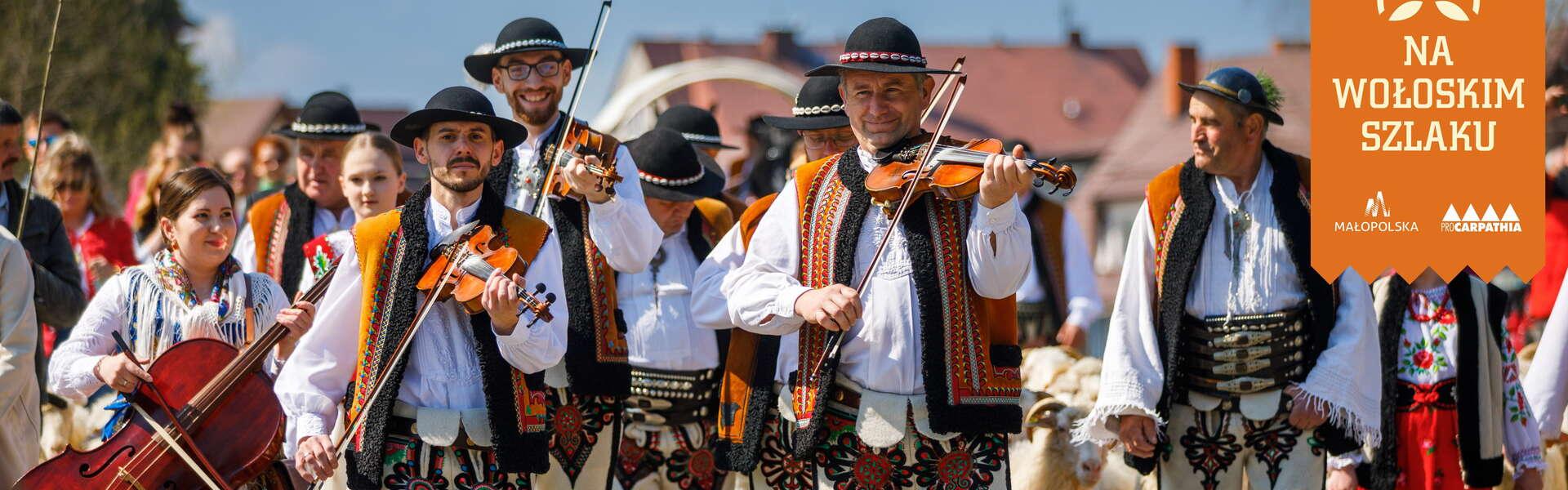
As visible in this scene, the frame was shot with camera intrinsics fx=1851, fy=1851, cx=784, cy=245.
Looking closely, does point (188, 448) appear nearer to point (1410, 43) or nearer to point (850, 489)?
point (850, 489)

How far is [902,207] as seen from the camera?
4.89 m

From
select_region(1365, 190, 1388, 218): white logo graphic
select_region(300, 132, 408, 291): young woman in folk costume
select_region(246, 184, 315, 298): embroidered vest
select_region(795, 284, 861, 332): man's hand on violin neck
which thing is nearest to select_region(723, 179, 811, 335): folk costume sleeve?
select_region(795, 284, 861, 332): man's hand on violin neck

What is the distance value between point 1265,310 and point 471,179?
2.47 m

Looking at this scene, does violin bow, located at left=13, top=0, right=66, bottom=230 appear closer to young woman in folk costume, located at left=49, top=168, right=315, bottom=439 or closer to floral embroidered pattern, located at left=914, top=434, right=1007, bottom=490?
young woman in folk costume, located at left=49, top=168, right=315, bottom=439

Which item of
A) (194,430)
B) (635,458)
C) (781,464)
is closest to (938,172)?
(781,464)

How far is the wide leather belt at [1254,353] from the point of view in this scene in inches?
226

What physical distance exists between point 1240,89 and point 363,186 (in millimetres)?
3202

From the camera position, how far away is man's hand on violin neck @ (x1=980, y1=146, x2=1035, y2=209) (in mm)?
4609

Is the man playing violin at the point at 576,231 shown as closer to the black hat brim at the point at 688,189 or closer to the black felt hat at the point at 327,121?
the black hat brim at the point at 688,189

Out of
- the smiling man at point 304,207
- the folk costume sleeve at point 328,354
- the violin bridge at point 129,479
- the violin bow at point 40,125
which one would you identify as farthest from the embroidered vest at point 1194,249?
the violin bow at point 40,125

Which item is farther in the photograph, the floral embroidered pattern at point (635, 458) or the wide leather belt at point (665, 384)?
the floral embroidered pattern at point (635, 458)

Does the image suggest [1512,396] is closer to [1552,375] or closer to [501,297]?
Answer: [1552,375]

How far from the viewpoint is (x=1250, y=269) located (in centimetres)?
579

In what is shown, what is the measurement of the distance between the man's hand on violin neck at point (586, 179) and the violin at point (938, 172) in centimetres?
115
